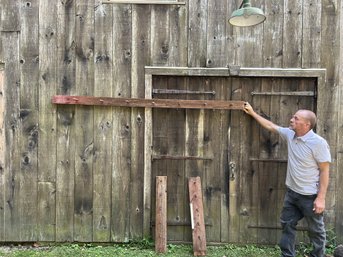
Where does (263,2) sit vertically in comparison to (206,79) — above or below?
above

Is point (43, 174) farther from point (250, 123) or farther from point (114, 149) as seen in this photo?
point (250, 123)

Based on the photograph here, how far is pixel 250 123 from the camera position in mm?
4574

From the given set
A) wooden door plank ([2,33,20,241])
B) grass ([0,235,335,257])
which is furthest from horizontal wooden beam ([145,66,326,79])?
grass ([0,235,335,257])

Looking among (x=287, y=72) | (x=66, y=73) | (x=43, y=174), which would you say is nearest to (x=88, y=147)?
(x=43, y=174)

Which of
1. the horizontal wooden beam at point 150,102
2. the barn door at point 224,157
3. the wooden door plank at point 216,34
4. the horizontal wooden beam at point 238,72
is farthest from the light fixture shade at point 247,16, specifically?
the horizontal wooden beam at point 150,102

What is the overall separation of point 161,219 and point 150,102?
135cm

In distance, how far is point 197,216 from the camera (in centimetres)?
445

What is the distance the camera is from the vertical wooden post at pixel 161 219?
439 centimetres

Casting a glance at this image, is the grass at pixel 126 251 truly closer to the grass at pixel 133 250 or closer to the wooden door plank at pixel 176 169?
the grass at pixel 133 250

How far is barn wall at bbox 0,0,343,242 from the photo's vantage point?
4.49 m

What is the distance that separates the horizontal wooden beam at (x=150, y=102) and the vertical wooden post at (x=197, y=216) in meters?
0.87

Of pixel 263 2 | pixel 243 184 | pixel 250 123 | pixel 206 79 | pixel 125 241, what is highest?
pixel 263 2

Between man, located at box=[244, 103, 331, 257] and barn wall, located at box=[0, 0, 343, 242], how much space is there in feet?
1.97

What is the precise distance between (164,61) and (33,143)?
182cm
